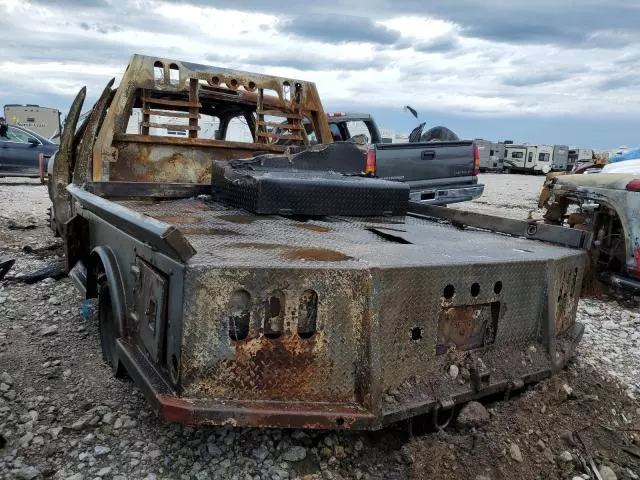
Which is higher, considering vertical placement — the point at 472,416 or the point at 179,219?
the point at 179,219

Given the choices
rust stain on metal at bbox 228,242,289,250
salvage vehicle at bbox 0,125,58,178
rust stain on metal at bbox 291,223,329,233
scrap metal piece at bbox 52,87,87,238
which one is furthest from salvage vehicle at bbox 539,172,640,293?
salvage vehicle at bbox 0,125,58,178

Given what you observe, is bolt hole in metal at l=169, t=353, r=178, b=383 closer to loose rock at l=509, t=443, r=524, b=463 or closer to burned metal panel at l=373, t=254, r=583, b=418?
burned metal panel at l=373, t=254, r=583, b=418

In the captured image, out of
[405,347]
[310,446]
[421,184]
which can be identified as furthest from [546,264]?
[421,184]

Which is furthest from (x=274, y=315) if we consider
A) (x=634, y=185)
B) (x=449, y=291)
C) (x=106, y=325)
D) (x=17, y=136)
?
(x=17, y=136)

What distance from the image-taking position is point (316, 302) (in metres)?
2.08

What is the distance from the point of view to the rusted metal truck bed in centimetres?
200

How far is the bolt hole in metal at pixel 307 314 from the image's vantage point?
207 cm

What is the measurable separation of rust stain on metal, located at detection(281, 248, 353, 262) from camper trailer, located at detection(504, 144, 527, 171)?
31.8 metres

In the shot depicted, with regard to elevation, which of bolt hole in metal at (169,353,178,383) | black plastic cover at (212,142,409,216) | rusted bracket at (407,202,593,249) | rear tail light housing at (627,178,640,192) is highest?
rear tail light housing at (627,178,640,192)

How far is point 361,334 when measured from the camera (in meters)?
2.13

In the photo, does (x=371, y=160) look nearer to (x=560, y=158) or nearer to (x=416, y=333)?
(x=416, y=333)

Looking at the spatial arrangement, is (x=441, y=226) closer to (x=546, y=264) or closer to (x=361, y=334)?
(x=546, y=264)

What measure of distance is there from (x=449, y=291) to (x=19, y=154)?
13733mm

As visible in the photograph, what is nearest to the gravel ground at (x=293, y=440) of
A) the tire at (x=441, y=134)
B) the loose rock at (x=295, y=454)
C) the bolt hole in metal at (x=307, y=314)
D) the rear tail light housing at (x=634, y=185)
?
the loose rock at (x=295, y=454)
